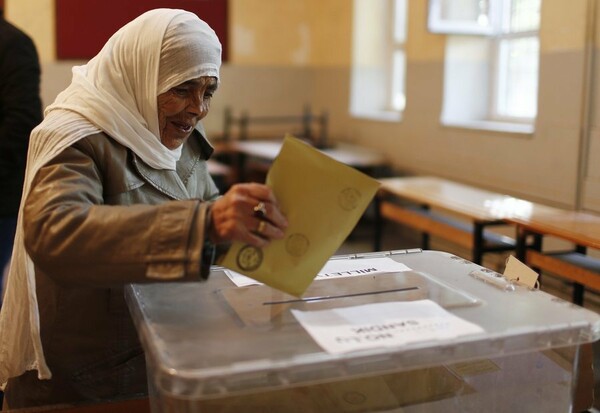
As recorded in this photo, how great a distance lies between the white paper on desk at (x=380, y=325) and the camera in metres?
0.93


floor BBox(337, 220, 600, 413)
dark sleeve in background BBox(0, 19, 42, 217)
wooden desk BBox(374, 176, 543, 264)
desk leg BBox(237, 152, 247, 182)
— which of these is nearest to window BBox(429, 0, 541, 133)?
wooden desk BBox(374, 176, 543, 264)

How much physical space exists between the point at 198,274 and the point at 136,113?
0.49 meters

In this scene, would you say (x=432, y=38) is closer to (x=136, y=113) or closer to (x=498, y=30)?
(x=498, y=30)

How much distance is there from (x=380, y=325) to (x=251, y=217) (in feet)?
0.81

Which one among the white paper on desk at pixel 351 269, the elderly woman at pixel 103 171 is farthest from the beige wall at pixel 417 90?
the elderly woman at pixel 103 171

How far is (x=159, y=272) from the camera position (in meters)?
1.03

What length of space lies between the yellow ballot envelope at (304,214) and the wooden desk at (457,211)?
283 centimetres

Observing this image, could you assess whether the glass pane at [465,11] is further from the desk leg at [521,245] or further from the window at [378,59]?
the desk leg at [521,245]

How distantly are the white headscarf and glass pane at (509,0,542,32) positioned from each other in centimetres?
404

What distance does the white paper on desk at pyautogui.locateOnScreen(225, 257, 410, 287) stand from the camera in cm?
129

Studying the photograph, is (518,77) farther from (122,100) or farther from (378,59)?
(122,100)

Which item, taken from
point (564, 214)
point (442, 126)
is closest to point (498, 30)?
point (442, 126)

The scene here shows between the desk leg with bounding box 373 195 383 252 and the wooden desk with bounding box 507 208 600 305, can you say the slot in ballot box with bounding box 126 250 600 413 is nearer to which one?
the wooden desk with bounding box 507 208 600 305

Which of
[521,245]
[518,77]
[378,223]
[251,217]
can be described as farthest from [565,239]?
[251,217]
